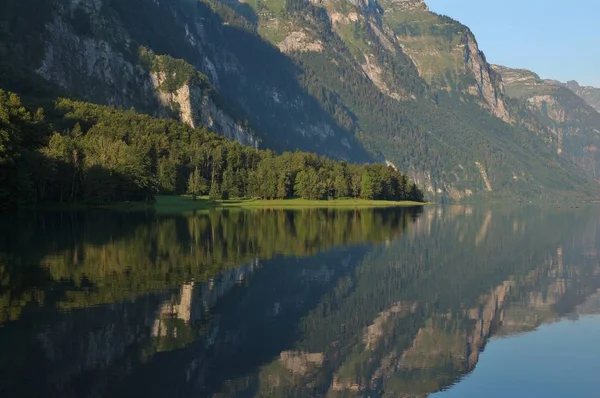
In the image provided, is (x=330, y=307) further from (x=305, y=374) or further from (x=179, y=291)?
(x=305, y=374)

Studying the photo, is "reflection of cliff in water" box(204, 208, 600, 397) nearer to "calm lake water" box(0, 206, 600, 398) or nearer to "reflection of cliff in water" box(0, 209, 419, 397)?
"calm lake water" box(0, 206, 600, 398)

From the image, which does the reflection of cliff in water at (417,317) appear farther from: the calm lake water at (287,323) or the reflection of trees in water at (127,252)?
the reflection of trees in water at (127,252)

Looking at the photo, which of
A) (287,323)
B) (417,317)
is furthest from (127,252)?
(417,317)

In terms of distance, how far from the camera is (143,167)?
575 ft

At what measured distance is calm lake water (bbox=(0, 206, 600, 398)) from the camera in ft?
92.4

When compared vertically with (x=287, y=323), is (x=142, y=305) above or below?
above

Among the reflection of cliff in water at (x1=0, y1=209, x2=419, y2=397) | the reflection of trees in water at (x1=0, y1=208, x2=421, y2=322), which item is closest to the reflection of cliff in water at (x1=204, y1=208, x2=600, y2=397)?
the reflection of cliff in water at (x1=0, y1=209, x2=419, y2=397)

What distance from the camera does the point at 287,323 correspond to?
38.7m

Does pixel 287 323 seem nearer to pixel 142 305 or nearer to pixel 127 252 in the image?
pixel 142 305

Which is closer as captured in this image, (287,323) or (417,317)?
(287,323)

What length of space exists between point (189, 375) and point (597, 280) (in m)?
43.0

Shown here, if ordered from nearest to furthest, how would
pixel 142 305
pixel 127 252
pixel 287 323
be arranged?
pixel 287 323
pixel 142 305
pixel 127 252

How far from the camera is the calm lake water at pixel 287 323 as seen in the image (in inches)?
1109

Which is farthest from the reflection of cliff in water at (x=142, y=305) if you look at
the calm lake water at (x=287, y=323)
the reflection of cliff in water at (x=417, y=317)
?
the reflection of cliff in water at (x=417, y=317)
